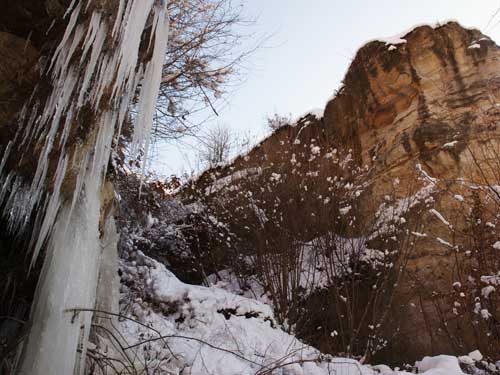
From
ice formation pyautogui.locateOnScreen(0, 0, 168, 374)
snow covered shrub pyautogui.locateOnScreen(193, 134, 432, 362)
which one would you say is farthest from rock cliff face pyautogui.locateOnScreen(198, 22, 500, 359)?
ice formation pyautogui.locateOnScreen(0, 0, 168, 374)

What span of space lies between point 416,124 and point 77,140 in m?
6.76

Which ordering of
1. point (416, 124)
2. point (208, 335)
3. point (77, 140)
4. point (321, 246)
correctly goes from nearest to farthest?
1. point (77, 140)
2. point (208, 335)
3. point (321, 246)
4. point (416, 124)

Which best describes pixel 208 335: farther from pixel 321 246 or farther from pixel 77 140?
pixel 321 246

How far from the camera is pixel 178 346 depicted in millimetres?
3182

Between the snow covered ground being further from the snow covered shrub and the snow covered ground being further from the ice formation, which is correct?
the snow covered shrub

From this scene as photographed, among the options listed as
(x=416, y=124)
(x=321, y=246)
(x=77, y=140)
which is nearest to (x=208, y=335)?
(x=77, y=140)

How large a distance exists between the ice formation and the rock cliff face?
14.3ft

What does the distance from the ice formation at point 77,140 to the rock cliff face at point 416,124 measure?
4.36m

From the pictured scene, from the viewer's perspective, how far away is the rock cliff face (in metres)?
6.18

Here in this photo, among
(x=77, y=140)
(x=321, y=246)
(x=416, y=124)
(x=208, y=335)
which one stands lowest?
(x=208, y=335)

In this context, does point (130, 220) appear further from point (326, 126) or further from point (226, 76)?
point (326, 126)

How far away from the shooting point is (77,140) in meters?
2.05

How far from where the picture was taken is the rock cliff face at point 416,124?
6176mm

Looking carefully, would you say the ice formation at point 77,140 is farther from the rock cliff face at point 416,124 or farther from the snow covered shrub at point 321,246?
the rock cliff face at point 416,124
